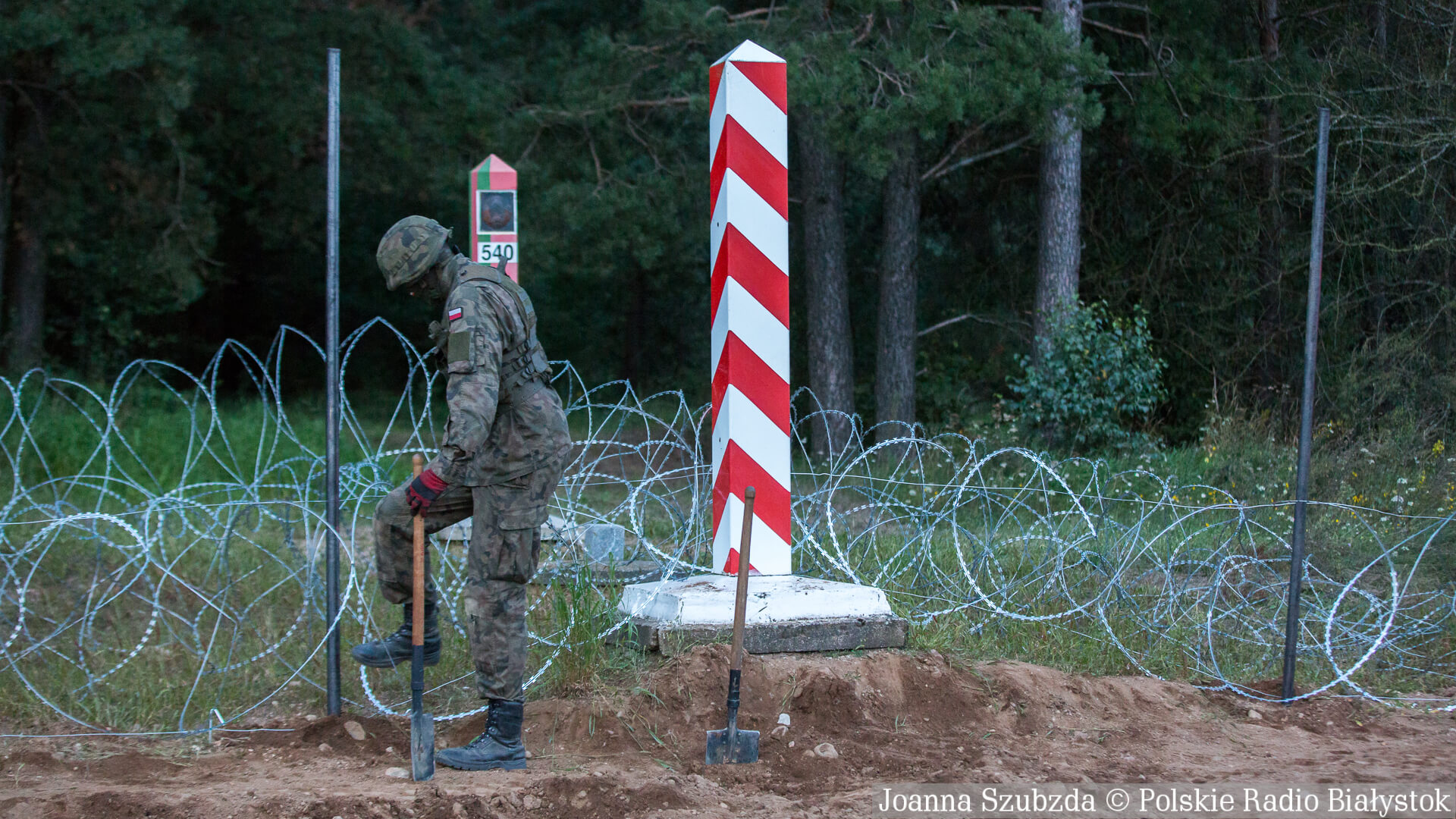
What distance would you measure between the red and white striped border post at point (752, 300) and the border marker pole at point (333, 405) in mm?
1541

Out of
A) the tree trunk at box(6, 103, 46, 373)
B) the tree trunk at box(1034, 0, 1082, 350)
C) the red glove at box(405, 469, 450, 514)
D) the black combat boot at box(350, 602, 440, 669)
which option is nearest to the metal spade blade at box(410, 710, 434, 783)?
the black combat boot at box(350, 602, 440, 669)

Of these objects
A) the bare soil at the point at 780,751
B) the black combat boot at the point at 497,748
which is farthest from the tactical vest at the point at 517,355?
the bare soil at the point at 780,751

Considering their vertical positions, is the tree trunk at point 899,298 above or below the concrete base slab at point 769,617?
above

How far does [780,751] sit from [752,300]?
1866 mm

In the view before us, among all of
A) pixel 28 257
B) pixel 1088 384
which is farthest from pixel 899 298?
pixel 28 257

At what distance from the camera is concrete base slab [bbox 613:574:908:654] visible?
475cm

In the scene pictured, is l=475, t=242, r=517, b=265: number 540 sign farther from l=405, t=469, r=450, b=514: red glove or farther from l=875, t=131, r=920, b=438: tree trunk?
l=875, t=131, r=920, b=438: tree trunk

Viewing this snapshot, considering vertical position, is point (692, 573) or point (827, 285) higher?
point (827, 285)

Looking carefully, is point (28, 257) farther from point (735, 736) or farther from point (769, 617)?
point (735, 736)

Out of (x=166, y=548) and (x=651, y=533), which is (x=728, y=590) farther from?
(x=166, y=548)

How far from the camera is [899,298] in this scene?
13484 mm

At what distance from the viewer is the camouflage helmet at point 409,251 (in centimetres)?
417

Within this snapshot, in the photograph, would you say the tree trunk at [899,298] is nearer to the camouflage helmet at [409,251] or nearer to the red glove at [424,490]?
the camouflage helmet at [409,251]

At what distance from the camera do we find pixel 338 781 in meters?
3.96
